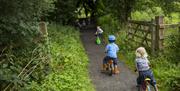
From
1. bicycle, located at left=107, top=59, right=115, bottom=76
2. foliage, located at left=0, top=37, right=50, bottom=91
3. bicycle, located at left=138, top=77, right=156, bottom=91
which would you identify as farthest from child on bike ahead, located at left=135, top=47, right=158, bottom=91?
foliage, located at left=0, top=37, right=50, bottom=91

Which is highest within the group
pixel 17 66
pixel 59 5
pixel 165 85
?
pixel 59 5

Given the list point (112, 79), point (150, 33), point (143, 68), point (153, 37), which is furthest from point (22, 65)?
point (150, 33)

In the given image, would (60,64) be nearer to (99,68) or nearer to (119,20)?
(99,68)

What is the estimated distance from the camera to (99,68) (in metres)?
11.6

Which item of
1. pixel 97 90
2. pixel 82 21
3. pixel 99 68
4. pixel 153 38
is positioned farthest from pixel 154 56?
pixel 82 21

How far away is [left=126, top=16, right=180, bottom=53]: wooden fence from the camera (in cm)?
1180

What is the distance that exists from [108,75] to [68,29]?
29.7 ft

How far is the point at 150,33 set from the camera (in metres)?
12.5

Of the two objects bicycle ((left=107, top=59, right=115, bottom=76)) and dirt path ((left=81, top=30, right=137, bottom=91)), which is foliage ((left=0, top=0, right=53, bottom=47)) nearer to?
dirt path ((left=81, top=30, right=137, bottom=91))

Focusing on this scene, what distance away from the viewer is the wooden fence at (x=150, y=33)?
11.8m

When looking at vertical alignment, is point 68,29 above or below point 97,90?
above

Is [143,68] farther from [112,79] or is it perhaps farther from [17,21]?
[17,21]

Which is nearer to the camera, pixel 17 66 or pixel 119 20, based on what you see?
pixel 17 66

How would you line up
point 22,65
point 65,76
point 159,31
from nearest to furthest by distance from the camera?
point 22,65, point 65,76, point 159,31
